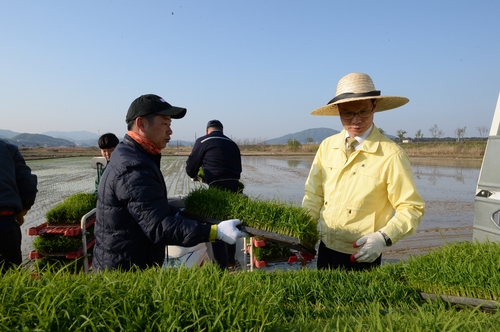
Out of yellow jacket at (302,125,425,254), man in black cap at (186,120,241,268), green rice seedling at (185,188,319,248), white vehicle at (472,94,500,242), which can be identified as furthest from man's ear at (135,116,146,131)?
white vehicle at (472,94,500,242)

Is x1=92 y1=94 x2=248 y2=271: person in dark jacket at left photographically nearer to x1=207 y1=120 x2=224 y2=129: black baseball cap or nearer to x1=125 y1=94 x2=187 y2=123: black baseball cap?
x1=125 y1=94 x2=187 y2=123: black baseball cap

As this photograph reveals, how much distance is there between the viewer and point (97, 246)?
2344mm

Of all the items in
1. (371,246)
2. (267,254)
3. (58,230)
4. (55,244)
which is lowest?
(267,254)

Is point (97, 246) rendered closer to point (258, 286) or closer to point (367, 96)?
point (258, 286)

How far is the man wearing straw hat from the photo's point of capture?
233 cm

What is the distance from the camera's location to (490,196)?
11.0 ft

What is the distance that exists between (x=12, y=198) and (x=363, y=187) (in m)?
3.39

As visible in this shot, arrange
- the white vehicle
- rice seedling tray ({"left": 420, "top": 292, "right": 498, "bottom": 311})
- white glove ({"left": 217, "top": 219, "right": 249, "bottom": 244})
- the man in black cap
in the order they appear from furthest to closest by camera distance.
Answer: the man in black cap < the white vehicle < white glove ({"left": 217, "top": 219, "right": 249, "bottom": 244}) < rice seedling tray ({"left": 420, "top": 292, "right": 498, "bottom": 311})

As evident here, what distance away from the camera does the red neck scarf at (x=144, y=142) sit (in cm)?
236

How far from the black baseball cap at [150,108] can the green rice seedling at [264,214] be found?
84cm

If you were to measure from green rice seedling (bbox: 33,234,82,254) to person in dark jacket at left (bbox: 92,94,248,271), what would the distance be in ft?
8.78

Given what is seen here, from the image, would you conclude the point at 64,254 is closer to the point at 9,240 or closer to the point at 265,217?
the point at 9,240

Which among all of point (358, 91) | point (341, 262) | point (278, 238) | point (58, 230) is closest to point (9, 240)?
point (58, 230)

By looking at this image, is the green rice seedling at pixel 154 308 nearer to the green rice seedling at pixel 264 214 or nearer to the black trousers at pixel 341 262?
the green rice seedling at pixel 264 214
